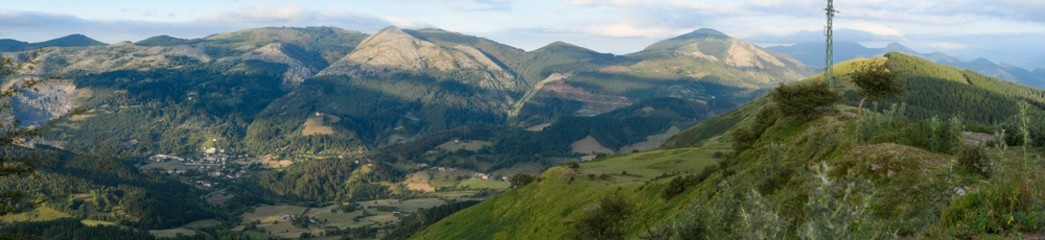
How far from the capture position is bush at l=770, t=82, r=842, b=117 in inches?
2406

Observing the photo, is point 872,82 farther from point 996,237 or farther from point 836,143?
point 996,237

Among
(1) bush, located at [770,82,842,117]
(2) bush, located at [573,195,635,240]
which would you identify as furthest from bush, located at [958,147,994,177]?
(1) bush, located at [770,82,842,117]

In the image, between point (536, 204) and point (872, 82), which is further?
point (536, 204)

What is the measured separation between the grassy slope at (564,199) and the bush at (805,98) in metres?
15.6

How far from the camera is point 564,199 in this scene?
94125 millimetres

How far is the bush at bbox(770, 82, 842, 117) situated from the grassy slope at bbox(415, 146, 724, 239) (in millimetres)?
15637

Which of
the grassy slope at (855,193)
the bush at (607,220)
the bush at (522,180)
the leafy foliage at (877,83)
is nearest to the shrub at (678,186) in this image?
the grassy slope at (855,193)

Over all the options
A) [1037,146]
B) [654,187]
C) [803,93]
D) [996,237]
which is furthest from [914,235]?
[654,187]

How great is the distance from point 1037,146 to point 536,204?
71937mm

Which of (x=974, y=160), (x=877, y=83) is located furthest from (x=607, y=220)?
(x=974, y=160)

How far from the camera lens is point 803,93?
62.7 meters

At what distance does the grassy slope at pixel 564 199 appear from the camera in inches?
2965

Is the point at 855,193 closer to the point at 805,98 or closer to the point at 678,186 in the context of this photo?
the point at 678,186

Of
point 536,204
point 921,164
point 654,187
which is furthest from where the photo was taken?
point 536,204
